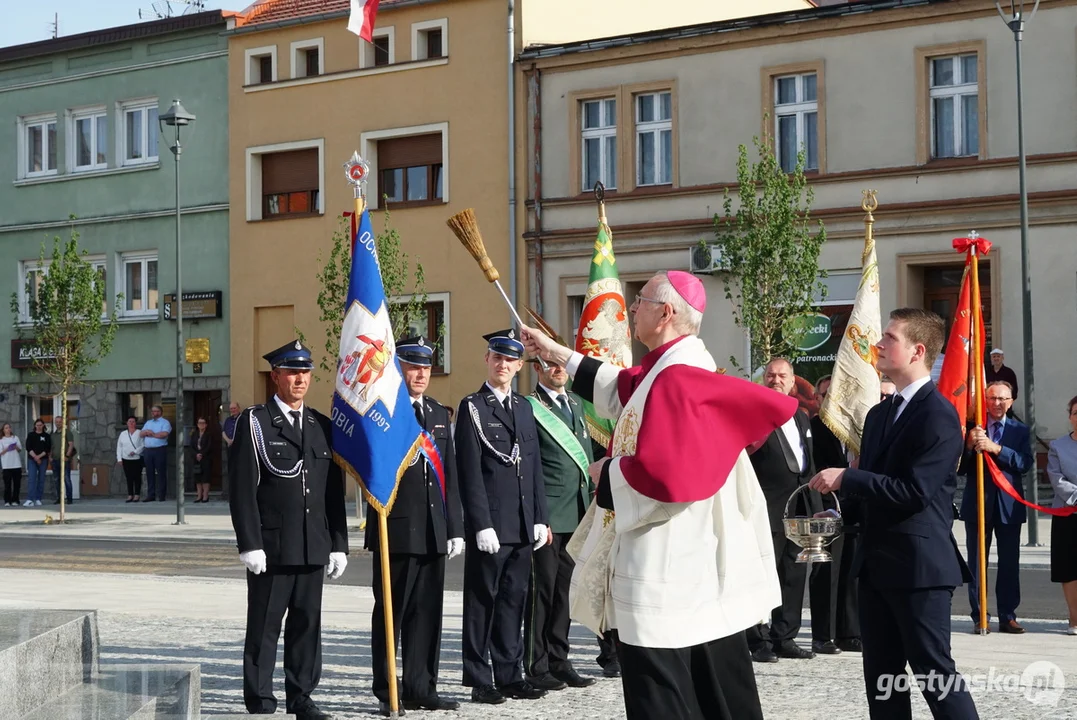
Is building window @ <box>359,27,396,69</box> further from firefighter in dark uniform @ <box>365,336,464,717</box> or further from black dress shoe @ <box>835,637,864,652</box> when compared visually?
firefighter in dark uniform @ <box>365,336,464,717</box>

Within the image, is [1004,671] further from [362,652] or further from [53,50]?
[53,50]

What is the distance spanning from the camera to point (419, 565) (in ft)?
31.0

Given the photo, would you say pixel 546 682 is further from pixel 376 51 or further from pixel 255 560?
pixel 376 51

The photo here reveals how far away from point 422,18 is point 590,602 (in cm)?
2630

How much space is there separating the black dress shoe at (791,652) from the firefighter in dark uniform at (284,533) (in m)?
3.57

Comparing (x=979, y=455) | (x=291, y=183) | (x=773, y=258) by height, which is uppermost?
(x=291, y=183)

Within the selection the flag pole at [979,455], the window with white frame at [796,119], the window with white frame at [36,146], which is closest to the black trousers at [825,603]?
the flag pole at [979,455]

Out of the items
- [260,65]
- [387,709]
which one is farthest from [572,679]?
[260,65]

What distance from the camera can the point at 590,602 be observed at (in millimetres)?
6309

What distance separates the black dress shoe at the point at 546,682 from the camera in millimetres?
9805

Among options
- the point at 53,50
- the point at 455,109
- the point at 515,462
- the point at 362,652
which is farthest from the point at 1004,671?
the point at 53,50

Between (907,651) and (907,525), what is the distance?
1.72 feet

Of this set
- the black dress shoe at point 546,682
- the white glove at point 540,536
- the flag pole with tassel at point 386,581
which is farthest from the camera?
the white glove at point 540,536

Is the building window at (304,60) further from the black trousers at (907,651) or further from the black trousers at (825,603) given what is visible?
the black trousers at (907,651)
